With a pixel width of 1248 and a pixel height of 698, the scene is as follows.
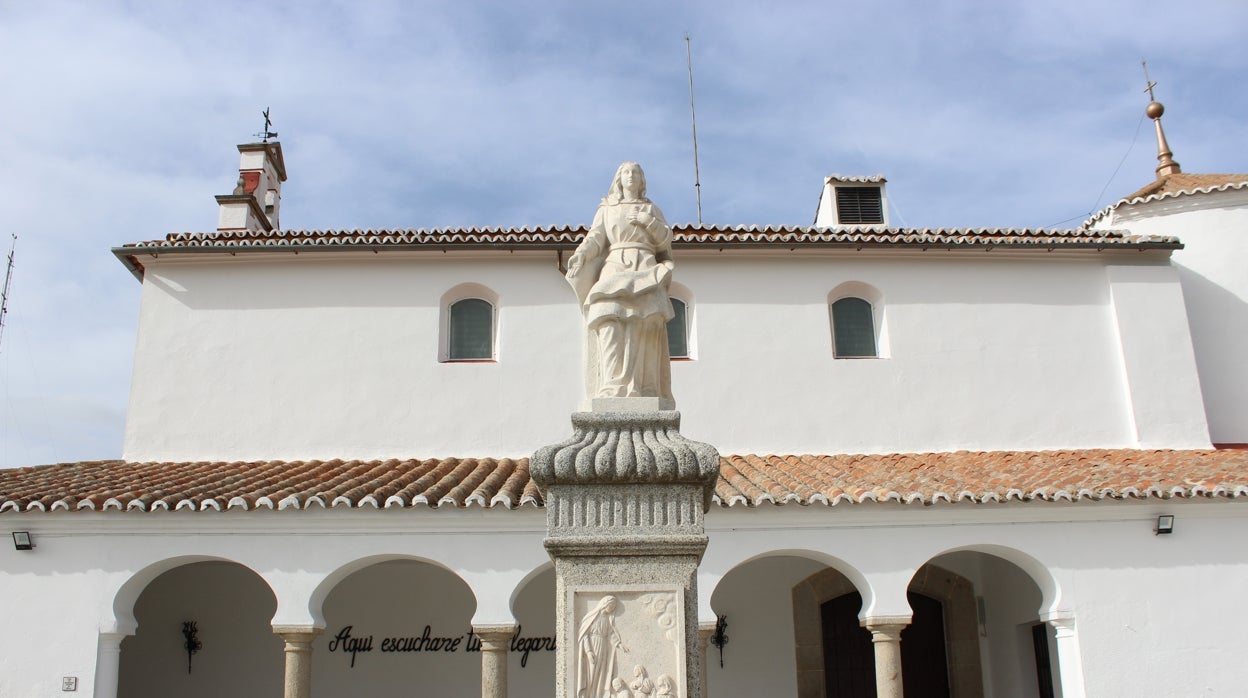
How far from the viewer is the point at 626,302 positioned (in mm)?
6047

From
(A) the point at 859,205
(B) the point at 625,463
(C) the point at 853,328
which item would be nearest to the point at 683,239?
(C) the point at 853,328

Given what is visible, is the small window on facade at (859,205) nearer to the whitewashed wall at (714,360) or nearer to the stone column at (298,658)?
the whitewashed wall at (714,360)

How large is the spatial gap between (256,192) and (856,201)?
9.70 metres

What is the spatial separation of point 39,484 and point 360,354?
13.2ft

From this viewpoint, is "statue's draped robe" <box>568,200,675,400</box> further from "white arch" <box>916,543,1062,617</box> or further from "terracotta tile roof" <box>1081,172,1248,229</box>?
"terracotta tile roof" <box>1081,172,1248,229</box>

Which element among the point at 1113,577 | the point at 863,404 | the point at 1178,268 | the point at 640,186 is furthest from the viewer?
the point at 1178,268

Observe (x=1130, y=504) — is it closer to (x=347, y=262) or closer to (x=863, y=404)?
(x=863, y=404)

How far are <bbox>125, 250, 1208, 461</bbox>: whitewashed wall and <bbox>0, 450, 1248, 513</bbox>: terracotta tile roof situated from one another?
512mm

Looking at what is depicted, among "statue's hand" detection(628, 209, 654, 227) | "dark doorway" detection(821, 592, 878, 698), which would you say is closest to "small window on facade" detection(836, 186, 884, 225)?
"dark doorway" detection(821, 592, 878, 698)

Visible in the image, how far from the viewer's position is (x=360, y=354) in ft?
46.3

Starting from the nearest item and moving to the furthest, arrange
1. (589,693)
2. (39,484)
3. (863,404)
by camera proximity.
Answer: (589,693) → (39,484) → (863,404)

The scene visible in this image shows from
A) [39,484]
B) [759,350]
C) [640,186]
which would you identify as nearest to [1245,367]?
[759,350]

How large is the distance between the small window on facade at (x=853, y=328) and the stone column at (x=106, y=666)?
364 inches

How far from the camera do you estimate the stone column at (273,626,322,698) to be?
423 inches
